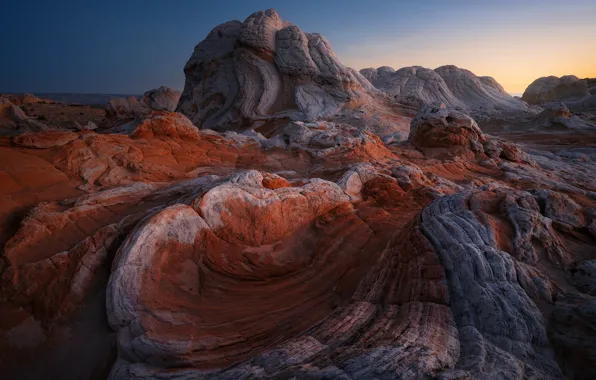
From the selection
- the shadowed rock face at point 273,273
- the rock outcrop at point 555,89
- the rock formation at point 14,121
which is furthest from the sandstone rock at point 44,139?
the rock outcrop at point 555,89

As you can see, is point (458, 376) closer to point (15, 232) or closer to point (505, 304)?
point (505, 304)

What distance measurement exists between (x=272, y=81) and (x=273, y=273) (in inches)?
553

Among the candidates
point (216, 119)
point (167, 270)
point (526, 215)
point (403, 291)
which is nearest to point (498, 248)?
point (526, 215)

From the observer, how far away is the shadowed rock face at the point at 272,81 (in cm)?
1572

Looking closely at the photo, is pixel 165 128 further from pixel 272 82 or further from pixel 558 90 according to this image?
pixel 558 90

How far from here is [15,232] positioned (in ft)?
12.5

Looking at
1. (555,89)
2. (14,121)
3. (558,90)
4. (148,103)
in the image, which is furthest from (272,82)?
(555,89)

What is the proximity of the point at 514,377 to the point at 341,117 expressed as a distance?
14.0 m

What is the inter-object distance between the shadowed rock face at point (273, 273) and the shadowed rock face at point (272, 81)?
371 inches

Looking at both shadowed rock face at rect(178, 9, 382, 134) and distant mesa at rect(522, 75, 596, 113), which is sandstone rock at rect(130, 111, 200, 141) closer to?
shadowed rock face at rect(178, 9, 382, 134)

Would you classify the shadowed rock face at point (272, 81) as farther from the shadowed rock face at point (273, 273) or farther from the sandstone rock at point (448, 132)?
the shadowed rock face at point (273, 273)

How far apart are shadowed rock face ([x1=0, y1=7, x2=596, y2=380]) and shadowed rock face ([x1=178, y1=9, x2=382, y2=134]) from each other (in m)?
9.44

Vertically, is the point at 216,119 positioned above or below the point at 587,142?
above

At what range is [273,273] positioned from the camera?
12.5 feet
